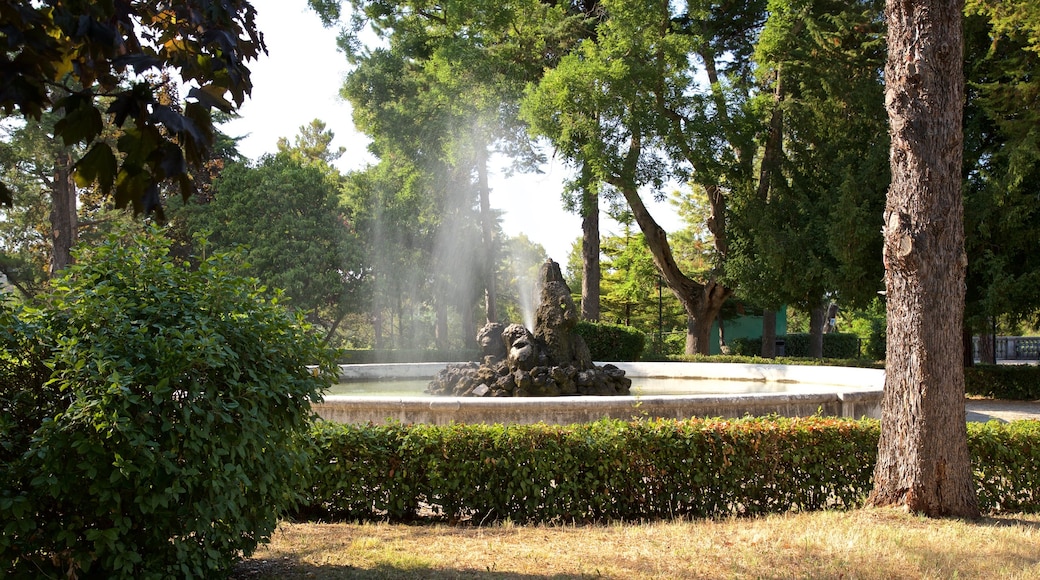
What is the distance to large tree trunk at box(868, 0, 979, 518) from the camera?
5668 mm

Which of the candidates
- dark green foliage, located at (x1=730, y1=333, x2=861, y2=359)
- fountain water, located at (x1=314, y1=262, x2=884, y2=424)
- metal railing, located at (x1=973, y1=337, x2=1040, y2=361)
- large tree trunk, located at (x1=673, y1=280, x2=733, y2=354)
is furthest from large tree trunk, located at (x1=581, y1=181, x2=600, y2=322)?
metal railing, located at (x1=973, y1=337, x2=1040, y2=361)

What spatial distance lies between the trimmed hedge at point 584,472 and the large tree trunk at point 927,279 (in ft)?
2.11

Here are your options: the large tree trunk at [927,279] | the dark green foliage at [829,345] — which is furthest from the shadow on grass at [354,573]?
the dark green foliage at [829,345]

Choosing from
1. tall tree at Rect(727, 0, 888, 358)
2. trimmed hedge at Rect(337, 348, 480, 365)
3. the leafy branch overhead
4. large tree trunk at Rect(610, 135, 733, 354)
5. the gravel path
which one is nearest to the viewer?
the leafy branch overhead

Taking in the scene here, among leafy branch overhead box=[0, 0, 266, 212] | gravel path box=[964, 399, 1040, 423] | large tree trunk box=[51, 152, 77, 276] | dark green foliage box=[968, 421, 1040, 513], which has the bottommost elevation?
gravel path box=[964, 399, 1040, 423]

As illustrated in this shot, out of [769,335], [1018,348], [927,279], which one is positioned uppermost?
[927,279]

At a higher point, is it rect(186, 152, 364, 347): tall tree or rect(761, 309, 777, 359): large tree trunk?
rect(186, 152, 364, 347): tall tree

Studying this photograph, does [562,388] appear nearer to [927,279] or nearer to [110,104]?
[927,279]

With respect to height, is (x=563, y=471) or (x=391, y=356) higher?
(x=391, y=356)

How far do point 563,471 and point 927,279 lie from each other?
300 centimetres

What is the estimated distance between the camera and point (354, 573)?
4.31 meters

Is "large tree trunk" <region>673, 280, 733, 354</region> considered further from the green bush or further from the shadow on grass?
the green bush

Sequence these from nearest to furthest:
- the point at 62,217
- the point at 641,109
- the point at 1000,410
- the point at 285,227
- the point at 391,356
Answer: the point at 1000,410 < the point at 641,109 < the point at 62,217 < the point at 391,356 < the point at 285,227

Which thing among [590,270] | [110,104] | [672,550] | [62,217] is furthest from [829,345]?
[110,104]
